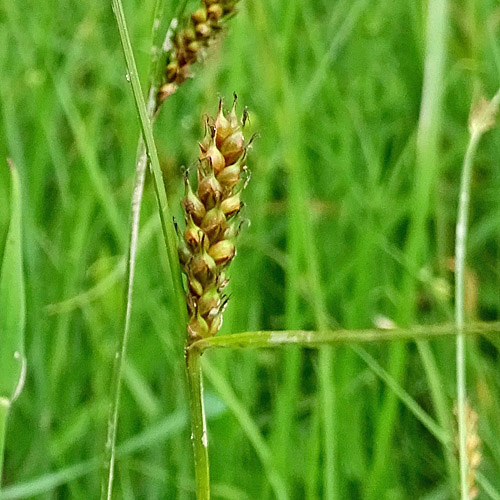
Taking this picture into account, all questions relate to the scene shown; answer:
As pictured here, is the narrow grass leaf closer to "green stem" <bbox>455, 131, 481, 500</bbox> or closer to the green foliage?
the green foliage

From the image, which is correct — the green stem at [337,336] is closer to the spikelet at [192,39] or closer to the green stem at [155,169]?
the green stem at [155,169]

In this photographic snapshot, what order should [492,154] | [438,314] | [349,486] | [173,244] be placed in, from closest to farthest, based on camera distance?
1. [173,244]
2. [349,486]
3. [438,314]
4. [492,154]

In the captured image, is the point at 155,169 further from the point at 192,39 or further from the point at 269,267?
the point at 269,267

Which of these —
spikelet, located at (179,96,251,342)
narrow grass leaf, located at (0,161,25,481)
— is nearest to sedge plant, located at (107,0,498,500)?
spikelet, located at (179,96,251,342)

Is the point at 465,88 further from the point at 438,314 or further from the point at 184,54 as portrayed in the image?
the point at 184,54

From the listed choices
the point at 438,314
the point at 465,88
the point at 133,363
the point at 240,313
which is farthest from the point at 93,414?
the point at 465,88

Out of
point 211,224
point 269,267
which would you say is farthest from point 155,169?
point 269,267
